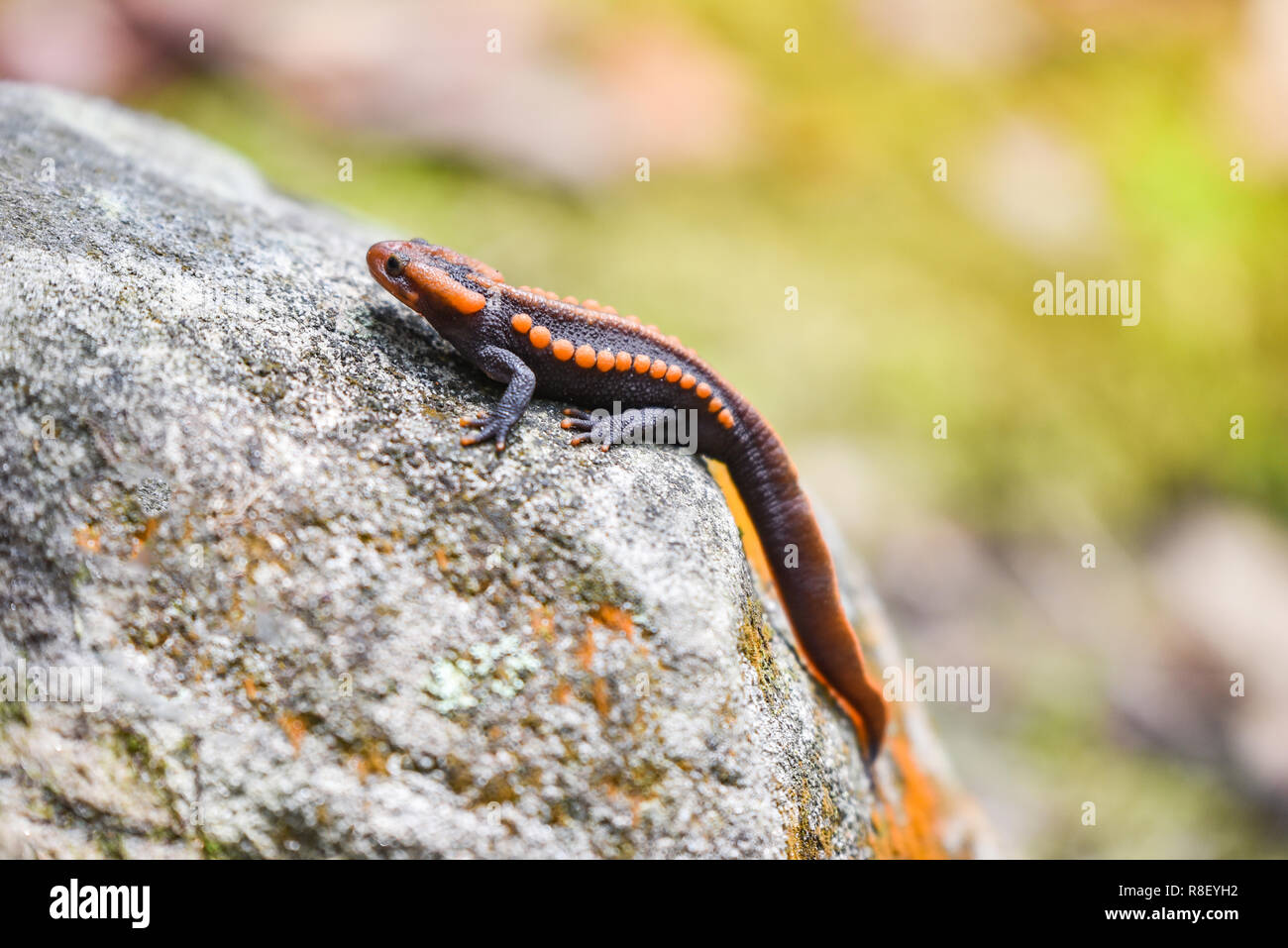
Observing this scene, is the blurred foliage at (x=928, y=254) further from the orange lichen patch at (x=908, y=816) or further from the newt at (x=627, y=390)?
the newt at (x=627, y=390)

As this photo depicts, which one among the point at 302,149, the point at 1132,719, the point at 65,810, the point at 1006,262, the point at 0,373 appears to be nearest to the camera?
the point at 65,810

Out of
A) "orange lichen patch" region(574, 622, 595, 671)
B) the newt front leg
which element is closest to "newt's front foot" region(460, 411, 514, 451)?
the newt front leg

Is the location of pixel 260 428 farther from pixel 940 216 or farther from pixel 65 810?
pixel 940 216

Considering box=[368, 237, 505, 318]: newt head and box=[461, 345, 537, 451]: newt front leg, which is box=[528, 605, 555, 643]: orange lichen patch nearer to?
box=[461, 345, 537, 451]: newt front leg

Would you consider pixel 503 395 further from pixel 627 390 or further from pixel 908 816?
pixel 908 816

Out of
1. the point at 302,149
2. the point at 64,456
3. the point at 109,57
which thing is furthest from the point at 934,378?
the point at 109,57
